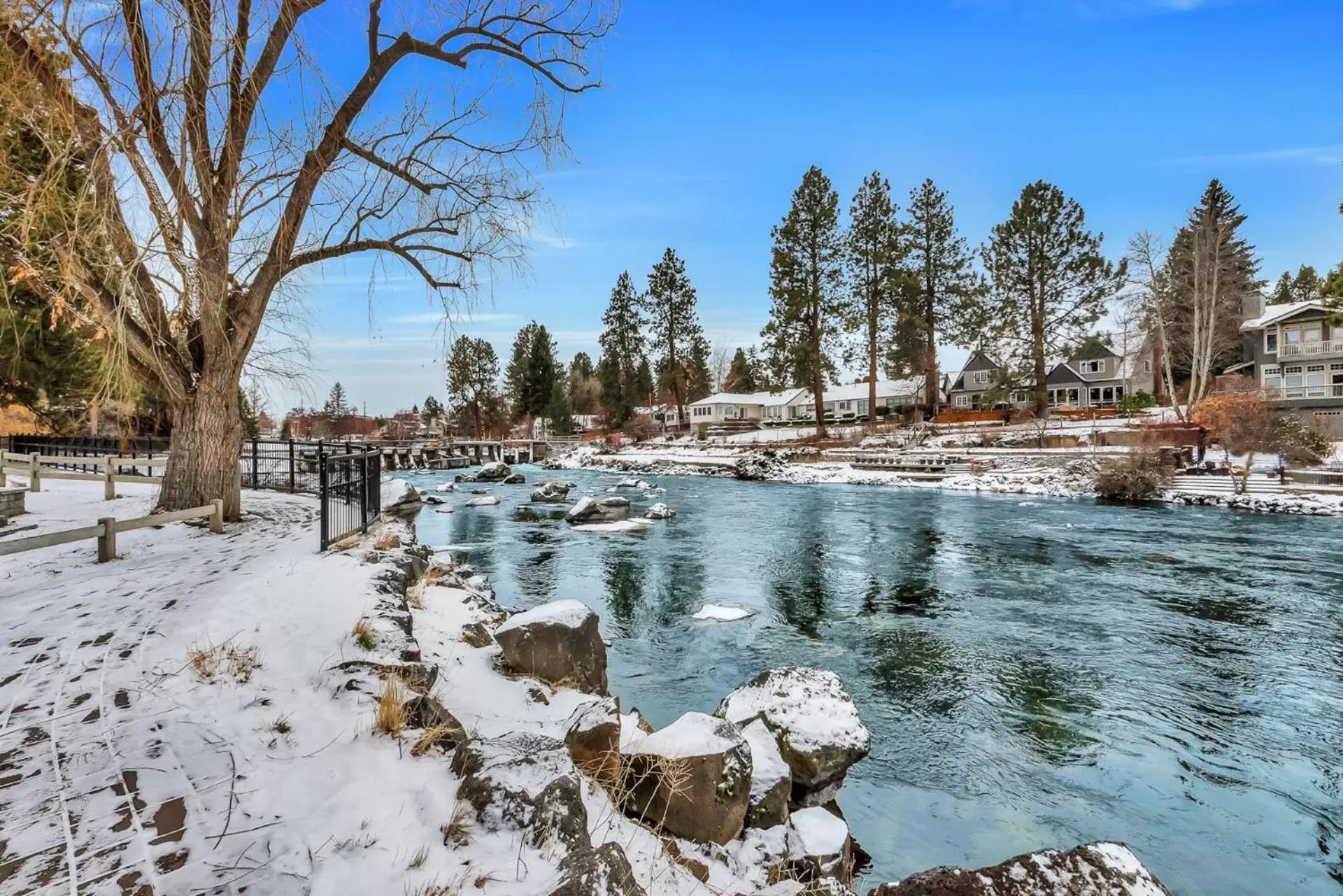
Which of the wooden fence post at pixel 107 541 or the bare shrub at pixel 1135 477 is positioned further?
the bare shrub at pixel 1135 477

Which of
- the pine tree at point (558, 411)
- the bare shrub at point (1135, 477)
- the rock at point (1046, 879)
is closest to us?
the rock at point (1046, 879)

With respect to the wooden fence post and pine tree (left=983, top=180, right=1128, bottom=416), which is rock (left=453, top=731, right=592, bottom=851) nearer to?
the wooden fence post

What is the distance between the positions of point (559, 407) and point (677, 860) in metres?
64.9

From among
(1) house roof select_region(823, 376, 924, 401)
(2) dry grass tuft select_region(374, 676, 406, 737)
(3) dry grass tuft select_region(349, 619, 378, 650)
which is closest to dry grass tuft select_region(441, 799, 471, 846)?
(2) dry grass tuft select_region(374, 676, 406, 737)

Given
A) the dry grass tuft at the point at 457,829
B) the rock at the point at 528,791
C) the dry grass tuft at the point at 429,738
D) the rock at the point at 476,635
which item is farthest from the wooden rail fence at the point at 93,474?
the dry grass tuft at the point at 457,829

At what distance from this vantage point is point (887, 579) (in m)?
11.7

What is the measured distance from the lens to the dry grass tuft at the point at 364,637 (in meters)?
4.83

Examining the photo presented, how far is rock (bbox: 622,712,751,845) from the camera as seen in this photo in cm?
360

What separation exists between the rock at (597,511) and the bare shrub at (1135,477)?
16991mm

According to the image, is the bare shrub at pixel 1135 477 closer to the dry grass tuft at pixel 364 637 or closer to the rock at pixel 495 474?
the dry grass tuft at pixel 364 637

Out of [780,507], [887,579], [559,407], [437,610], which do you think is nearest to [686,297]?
[559,407]

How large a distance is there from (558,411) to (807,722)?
6376cm

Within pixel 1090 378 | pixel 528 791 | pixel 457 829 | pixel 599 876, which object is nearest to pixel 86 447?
pixel 457 829

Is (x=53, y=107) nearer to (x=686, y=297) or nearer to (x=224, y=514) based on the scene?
(x=224, y=514)
